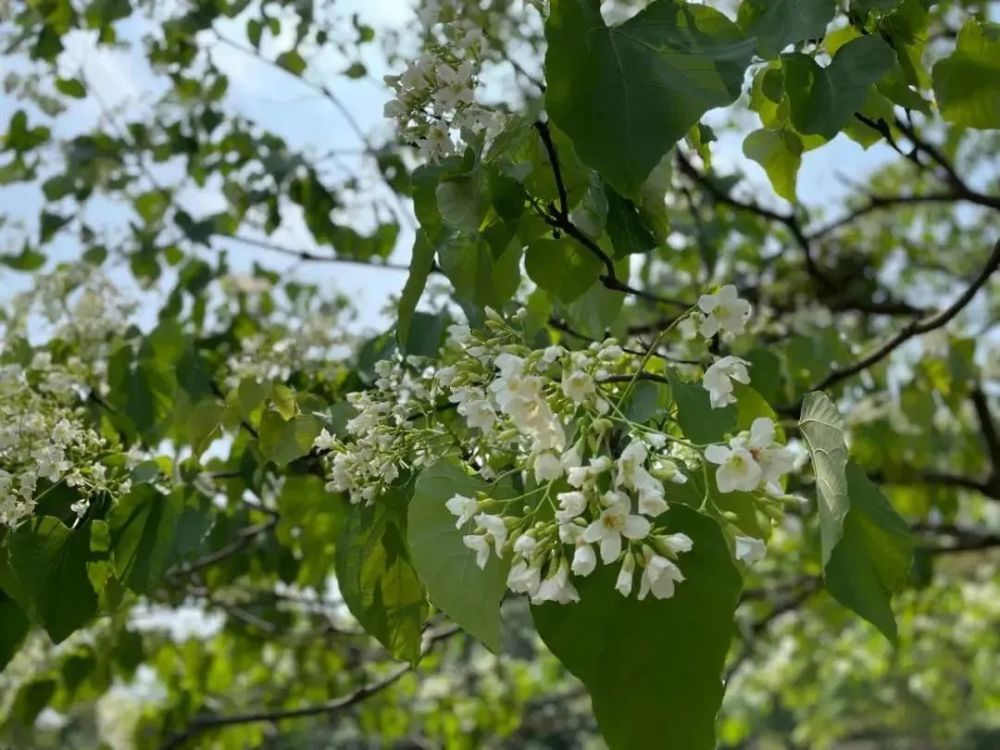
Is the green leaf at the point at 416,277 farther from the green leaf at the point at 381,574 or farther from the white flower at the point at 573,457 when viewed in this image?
the white flower at the point at 573,457

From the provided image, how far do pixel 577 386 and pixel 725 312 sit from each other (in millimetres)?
158

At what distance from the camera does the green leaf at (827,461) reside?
2.08 ft

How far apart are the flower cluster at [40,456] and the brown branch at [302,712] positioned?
24.6 inches

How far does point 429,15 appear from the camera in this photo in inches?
48.2

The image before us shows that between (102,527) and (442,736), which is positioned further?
(442,736)

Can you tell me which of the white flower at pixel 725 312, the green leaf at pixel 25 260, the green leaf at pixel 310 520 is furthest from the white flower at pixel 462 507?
the green leaf at pixel 25 260

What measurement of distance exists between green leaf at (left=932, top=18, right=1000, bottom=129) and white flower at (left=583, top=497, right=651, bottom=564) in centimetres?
56

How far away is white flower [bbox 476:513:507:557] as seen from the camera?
69 centimetres

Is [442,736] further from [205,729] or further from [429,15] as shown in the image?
[429,15]

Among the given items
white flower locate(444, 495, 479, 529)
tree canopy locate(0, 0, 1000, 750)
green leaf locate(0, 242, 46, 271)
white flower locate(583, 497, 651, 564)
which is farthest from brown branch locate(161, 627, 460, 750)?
green leaf locate(0, 242, 46, 271)

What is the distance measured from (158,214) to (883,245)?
2823 mm

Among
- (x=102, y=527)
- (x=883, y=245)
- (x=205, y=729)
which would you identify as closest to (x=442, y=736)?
(x=205, y=729)

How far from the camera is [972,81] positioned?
0.93 metres

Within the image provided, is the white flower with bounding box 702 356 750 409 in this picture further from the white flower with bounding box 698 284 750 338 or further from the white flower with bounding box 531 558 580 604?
the white flower with bounding box 531 558 580 604
